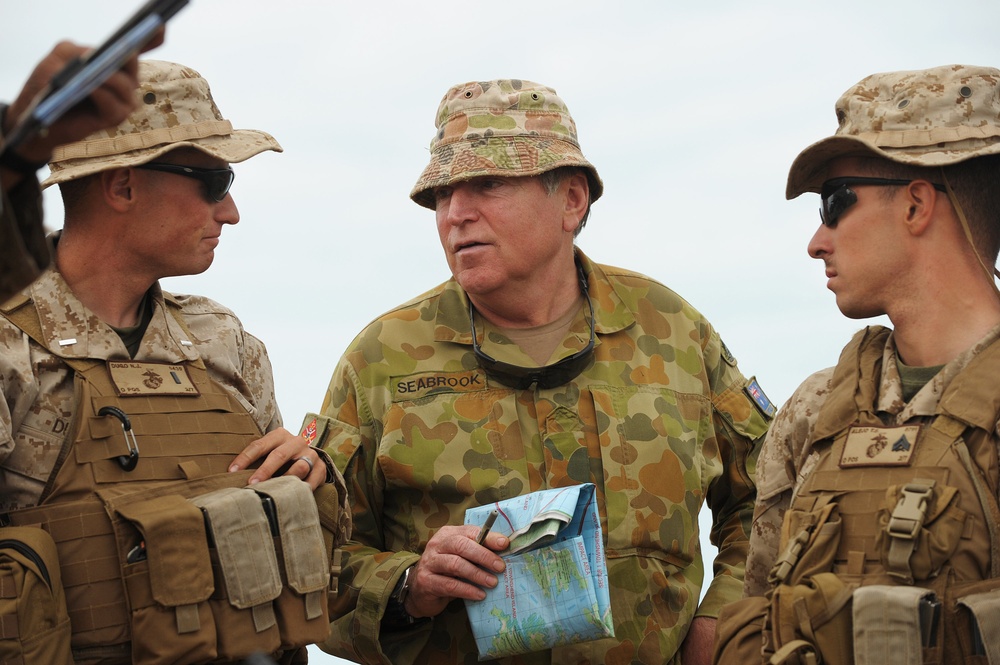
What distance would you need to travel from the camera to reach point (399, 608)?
5.27m

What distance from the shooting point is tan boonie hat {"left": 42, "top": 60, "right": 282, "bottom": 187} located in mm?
4812

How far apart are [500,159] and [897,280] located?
1.81 metres

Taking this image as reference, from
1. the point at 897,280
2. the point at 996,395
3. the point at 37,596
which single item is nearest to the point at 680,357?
the point at 897,280

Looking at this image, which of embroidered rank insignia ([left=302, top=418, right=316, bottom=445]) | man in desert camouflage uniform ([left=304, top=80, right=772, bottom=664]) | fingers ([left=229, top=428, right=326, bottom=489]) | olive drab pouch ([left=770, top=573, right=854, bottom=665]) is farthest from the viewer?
embroidered rank insignia ([left=302, top=418, right=316, bottom=445])

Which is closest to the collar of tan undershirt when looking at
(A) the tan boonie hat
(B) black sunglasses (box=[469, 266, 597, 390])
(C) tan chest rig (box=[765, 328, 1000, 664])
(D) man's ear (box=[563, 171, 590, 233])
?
(B) black sunglasses (box=[469, 266, 597, 390])

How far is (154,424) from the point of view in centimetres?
468

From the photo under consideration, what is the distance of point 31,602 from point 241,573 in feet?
2.26

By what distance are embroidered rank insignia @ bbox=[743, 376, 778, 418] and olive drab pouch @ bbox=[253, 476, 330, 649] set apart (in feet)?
6.83

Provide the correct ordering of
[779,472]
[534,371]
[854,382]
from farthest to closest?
[534,371] → [779,472] → [854,382]

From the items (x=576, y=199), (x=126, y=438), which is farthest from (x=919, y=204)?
(x=126, y=438)

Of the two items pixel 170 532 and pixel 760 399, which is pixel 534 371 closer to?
pixel 760 399

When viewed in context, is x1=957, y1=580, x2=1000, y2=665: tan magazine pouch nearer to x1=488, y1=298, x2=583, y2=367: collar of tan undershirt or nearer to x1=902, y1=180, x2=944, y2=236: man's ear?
x1=902, y1=180, x2=944, y2=236: man's ear

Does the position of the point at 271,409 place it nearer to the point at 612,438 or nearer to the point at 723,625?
the point at 612,438

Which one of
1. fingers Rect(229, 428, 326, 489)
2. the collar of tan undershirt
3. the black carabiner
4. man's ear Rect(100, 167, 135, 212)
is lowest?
fingers Rect(229, 428, 326, 489)
